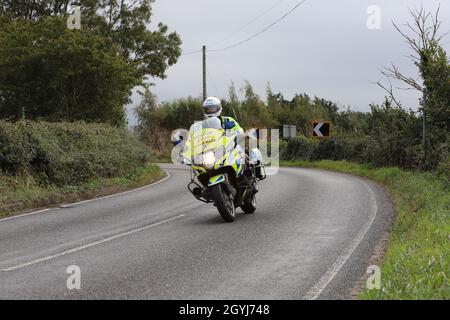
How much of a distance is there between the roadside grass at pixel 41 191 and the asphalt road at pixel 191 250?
0.84 metres

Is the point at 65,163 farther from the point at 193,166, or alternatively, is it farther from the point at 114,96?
the point at 114,96

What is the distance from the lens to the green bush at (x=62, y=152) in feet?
49.7

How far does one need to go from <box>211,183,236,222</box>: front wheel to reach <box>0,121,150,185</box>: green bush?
706cm

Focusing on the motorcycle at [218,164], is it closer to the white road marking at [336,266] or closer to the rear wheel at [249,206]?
the rear wheel at [249,206]

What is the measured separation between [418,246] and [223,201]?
376 centimetres

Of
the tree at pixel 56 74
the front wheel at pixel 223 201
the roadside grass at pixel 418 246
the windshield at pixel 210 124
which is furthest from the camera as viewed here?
the tree at pixel 56 74

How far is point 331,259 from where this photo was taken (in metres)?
7.43

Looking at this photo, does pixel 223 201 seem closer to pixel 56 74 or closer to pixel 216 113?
pixel 216 113

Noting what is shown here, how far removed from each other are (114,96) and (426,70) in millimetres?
15690

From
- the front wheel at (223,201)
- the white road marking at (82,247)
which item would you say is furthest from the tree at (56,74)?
the front wheel at (223,201)

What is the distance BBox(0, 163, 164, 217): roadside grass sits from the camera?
13.3m

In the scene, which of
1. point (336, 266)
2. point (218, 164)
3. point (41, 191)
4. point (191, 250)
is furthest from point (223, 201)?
point (41, 191)

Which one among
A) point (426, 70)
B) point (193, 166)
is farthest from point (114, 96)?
point (193, 166)

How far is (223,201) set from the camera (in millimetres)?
10227
